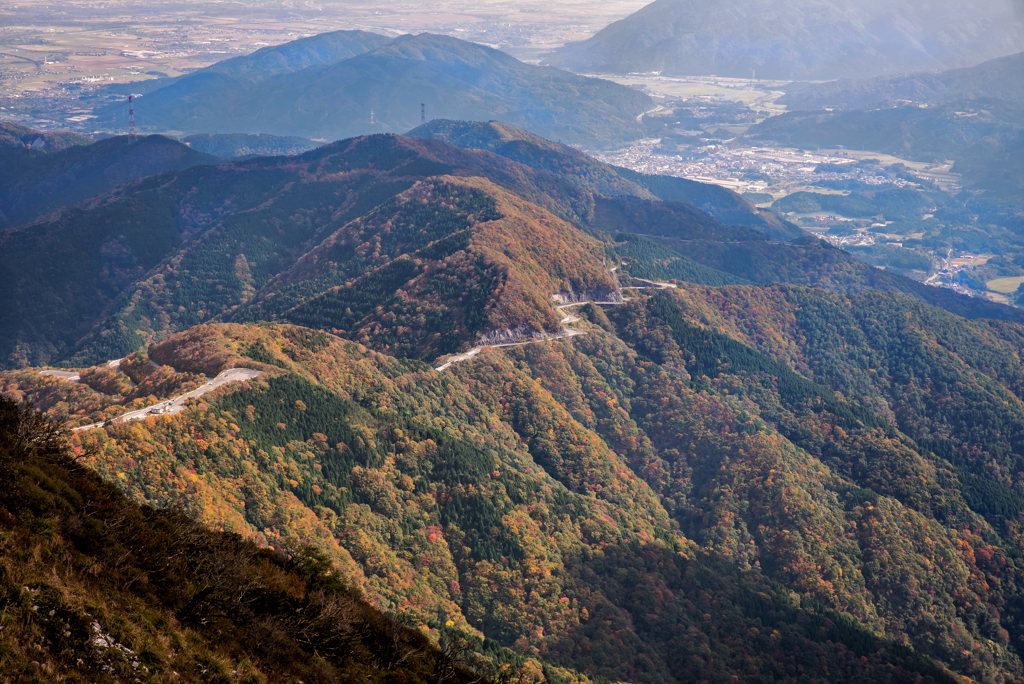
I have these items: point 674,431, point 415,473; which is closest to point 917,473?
point 674,431

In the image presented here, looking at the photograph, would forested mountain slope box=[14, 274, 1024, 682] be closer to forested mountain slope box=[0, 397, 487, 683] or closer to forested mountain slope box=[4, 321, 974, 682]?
forested mountain slope box=[4, 321, 974, 682]

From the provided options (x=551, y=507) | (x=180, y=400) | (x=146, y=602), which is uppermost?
(x=146, y=602)

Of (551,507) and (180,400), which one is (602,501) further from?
(180,400)

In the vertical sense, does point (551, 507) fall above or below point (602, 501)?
above

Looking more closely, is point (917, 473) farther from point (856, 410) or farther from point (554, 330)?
point (554, 330)

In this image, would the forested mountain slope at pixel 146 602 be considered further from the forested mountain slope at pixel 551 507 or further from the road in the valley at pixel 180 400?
the road in the valley at pixel 180 400

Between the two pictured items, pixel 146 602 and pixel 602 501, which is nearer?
pixel 146 602

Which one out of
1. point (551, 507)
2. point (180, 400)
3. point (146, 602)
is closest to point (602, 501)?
point (551, 507)
